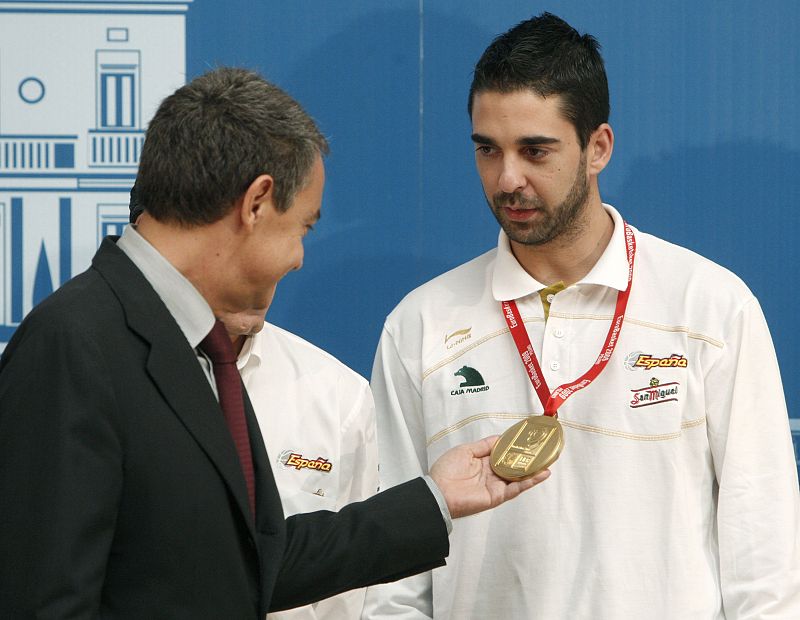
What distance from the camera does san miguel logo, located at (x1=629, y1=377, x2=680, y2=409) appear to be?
2379 mm

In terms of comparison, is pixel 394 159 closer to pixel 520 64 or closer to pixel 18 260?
pixel 520 64

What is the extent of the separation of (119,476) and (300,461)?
32.0 inches

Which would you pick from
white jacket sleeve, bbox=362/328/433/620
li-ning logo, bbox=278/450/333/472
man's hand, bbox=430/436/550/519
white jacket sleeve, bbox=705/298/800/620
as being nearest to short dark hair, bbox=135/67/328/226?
man's hand, bbox=430/436/550/519

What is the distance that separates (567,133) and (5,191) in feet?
4.66

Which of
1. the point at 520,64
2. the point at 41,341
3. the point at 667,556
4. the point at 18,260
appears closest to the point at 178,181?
the point at 41,341

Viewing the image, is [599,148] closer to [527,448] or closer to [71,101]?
[527,448]

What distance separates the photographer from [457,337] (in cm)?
257

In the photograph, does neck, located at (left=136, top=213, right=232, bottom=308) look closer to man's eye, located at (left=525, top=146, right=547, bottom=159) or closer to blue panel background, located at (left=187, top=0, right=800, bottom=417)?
man's eye, located at (left=525, top=146, right=547, bottom=159)

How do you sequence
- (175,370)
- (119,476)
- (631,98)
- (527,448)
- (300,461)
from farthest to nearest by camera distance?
1. (631,98)
2. (300,461)
3. (527,448)
4. (175,370)
5. (119,476)

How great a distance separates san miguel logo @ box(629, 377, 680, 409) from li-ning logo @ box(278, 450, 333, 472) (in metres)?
0.62

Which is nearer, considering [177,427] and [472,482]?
[177,427]

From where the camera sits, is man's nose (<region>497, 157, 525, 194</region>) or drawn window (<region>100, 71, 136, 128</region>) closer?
man's nose (<region>497, 157, 525, 194</region>)

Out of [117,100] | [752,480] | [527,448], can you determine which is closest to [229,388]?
[527,448]

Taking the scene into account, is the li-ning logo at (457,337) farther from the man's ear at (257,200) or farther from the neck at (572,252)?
the man's ear at (257,200)
